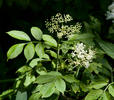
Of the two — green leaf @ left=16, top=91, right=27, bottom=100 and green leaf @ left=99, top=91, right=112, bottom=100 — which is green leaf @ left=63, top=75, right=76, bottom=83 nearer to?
green leaf @ left=99, top=91, right=112, bottom=100

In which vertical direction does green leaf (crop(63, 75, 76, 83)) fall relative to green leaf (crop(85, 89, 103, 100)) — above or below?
above

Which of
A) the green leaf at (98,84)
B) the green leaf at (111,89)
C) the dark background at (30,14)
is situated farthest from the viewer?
the dark background at (30,14)

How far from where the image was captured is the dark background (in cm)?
297

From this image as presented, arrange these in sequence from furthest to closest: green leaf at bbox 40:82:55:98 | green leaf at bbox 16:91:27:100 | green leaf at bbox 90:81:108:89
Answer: green leaf at bbox 16:91:27:100 < green leaf at bbox 90:81:108:89 < green leaf at bbox 40:82:55:98

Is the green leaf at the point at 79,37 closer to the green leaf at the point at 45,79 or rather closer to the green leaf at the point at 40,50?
the green leaf at the point at 40,50

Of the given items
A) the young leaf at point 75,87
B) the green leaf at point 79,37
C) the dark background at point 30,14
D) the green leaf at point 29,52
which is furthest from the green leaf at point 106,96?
the dark background at point 30,14

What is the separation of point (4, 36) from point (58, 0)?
2.96ft

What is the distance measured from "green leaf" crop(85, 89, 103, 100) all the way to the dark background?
1090 mm

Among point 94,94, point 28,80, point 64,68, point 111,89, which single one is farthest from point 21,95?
point 111,89

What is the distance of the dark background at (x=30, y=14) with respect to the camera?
2972 mm

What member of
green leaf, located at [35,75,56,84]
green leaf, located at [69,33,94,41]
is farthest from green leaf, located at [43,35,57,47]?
green leaf, located at [35,75,56,84]

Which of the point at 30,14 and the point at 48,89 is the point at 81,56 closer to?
the point at 48,89

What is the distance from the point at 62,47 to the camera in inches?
73.0

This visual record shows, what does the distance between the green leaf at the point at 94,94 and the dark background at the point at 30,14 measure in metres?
1.09
